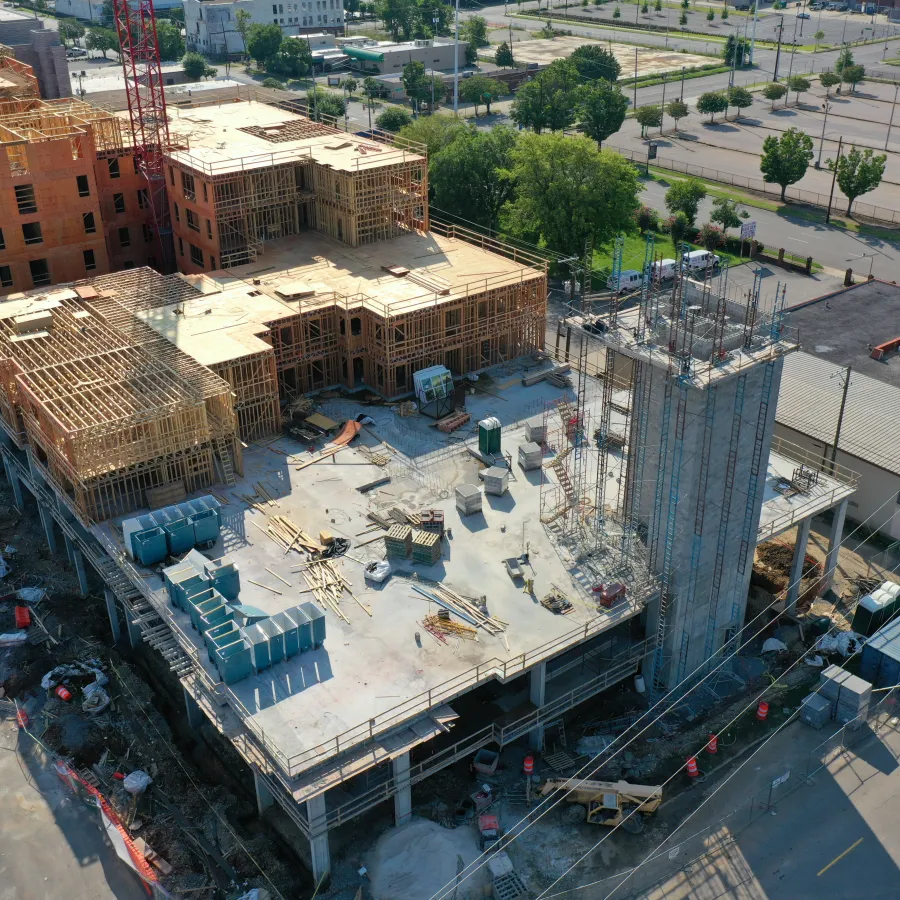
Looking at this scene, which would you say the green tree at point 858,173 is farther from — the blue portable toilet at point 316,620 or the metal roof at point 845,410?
the blue portable toilet at point 316,620

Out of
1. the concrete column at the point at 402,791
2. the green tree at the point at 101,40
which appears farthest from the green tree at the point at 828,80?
the concrete column at the point at 402,791

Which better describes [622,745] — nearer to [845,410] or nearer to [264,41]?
[845,410]

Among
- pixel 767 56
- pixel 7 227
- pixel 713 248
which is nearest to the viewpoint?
pixel 7 227

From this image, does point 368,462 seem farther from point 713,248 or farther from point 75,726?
point 713,248

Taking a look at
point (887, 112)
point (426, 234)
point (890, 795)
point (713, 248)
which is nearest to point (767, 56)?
point (887, 112)

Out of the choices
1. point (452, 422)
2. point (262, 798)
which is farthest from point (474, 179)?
point (262, 798)

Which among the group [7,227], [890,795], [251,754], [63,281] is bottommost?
[890,795]

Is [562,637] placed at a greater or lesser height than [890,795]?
greater
